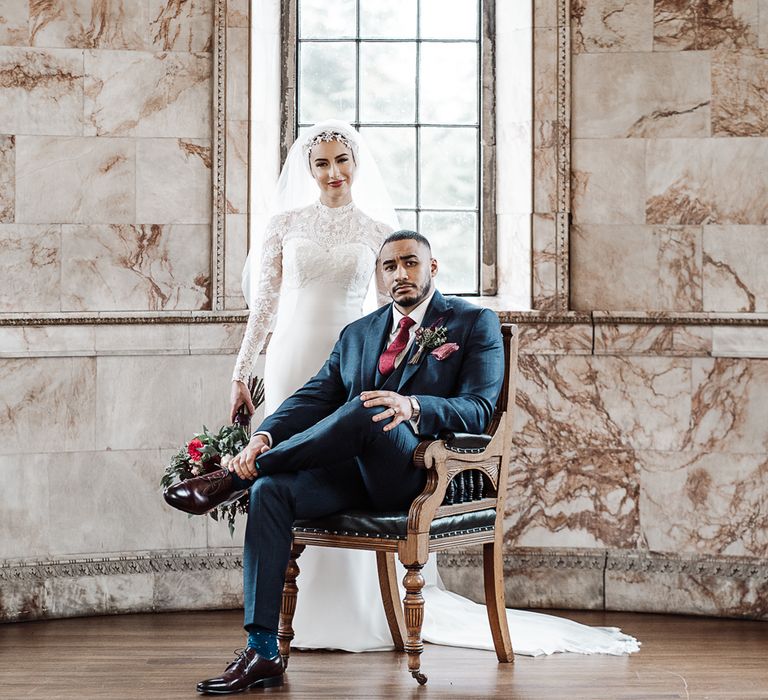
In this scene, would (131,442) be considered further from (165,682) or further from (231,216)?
(165,682)

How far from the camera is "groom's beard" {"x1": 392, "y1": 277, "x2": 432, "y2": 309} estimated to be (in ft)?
13.6

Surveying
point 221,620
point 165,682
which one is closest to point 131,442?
point 221,620

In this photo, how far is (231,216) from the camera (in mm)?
5438

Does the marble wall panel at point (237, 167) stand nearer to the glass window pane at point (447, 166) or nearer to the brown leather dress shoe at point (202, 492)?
the glass window pane at point (447, 166)

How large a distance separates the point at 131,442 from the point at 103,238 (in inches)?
38.7

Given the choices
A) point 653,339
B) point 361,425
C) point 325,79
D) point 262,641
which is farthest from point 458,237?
point 262,641

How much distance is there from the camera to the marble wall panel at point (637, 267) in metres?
5.38

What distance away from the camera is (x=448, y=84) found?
5902 mm

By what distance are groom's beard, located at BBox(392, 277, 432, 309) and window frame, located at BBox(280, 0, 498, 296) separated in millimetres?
1706

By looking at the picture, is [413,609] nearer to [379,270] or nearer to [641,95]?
[379,270]

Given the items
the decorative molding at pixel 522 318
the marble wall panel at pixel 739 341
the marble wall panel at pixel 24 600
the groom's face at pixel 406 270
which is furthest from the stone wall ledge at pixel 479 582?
the groom's face at pixel 406 270

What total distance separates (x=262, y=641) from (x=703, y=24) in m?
3.56

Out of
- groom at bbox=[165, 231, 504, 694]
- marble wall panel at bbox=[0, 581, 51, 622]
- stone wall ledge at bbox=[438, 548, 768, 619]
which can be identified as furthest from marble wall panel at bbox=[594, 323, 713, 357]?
marble wall panel at bbox=[0, 581, 51, 622]

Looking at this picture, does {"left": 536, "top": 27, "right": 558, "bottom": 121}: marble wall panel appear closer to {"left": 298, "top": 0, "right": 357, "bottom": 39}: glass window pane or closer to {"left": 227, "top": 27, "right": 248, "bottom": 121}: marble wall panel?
{"left": 298, "top": 0, "right": 357, "bottom": 39}: glass window pane
